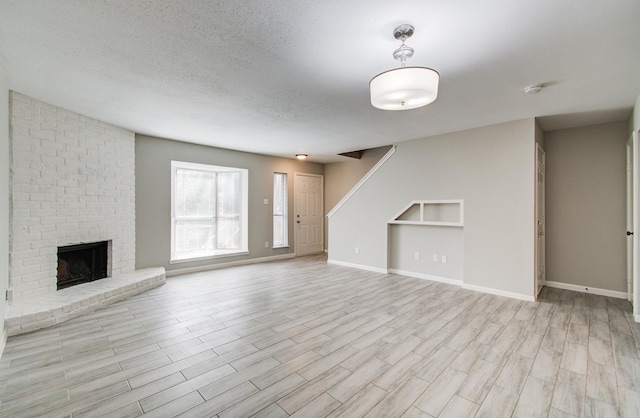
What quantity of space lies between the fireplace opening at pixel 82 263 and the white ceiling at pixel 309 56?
192cm

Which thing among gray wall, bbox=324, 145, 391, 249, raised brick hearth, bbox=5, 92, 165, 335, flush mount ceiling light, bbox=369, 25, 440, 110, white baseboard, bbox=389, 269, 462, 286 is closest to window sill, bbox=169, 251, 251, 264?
raised brick hearth, bbox=5, 92, 165, 335

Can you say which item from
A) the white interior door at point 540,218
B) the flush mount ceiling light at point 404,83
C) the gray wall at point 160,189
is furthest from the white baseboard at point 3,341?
the white interior door at point 540,218

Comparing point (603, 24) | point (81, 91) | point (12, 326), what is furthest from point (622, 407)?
point (81, 91)

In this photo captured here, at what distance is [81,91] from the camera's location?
3.11 m

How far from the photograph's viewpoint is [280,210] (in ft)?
23.9

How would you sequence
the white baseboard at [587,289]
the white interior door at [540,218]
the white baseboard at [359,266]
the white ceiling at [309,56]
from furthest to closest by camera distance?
1. the white baseboard at [359,266]
2. the white interior door at [540,218]
3. the white baseboard at [587,289]
4. the white ceiling at [309,56]

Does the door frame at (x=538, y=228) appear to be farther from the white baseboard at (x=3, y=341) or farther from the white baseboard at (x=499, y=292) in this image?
the white baseboard at (x=3, y=341)

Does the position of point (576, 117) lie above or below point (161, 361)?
above

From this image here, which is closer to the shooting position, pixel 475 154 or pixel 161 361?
pixel 161 361

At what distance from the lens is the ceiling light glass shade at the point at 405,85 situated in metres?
1.94

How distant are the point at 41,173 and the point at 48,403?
2.85 meters

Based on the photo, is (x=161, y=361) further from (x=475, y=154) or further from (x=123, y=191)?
(x=475, y=154)

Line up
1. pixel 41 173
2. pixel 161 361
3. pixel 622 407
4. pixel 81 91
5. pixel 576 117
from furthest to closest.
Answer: pixel 576 117 → pixel 41 173 → pixel 81 91 → pixel 161 361 → pixel 622 407

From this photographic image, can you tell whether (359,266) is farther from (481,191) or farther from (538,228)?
(538,228)
